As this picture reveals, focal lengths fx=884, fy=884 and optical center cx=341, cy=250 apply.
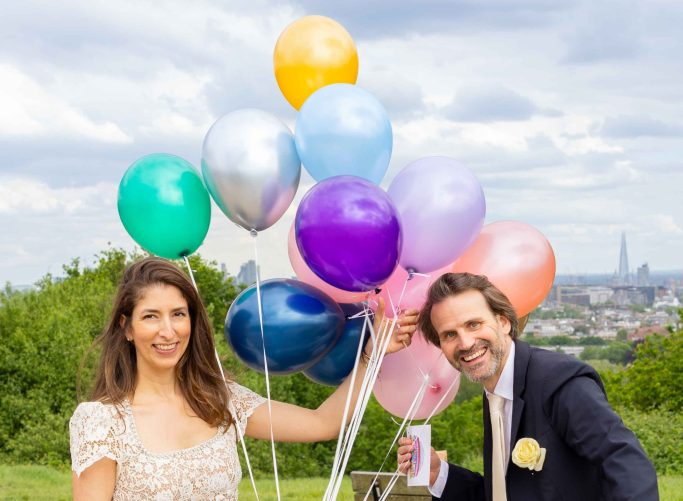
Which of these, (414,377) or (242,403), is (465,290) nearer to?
(414,377)

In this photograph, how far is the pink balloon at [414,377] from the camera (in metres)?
3.81

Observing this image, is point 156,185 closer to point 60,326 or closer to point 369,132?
point 369,132

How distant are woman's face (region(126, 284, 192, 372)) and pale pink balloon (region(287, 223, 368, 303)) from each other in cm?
63

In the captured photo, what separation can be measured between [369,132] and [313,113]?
0.24 m

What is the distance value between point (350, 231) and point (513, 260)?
86 cm

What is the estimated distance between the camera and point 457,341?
3.23 m

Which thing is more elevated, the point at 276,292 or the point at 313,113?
the point at 313,113

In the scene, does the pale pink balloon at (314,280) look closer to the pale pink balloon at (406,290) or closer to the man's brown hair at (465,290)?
the pale pink balloon at (406,290)

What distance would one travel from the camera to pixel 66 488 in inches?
422

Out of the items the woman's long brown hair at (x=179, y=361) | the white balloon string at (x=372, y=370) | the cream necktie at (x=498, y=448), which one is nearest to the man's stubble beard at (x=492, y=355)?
the cream necktie at (x=498, y=448)

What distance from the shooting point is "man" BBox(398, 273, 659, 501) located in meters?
2.84

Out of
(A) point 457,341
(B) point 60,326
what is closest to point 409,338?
(A) point 457,341

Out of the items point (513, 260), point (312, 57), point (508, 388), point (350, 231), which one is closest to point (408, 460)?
point (508, 388)

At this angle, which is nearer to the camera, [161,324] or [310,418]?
[161,324]
